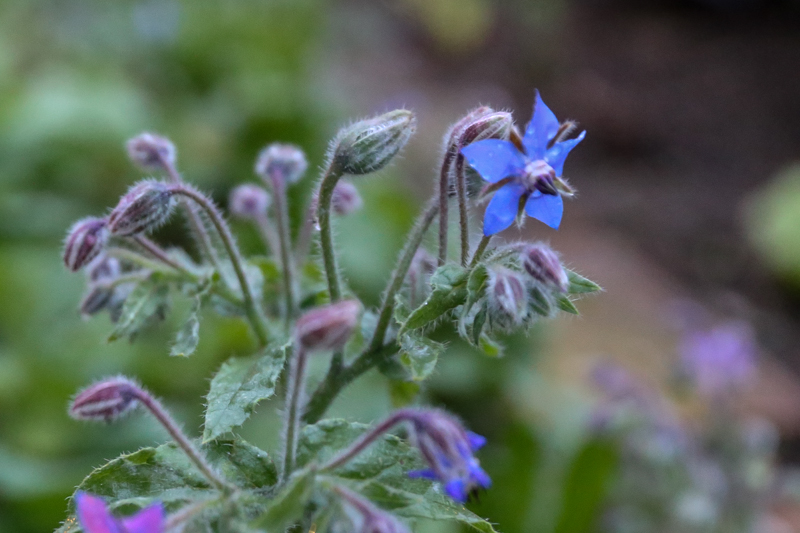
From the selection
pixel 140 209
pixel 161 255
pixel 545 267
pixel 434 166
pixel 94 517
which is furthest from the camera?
pixel 434 166

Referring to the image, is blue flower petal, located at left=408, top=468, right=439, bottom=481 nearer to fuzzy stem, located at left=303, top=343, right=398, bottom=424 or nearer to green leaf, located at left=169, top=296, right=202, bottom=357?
fuzzy stem, located at left=303, top=343, right=398, bottom=424

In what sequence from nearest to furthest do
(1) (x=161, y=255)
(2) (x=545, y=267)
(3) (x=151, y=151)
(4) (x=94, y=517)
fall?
(4) (x=94, y=517)
(2) (x=545, y=267)
(1) (x=161, y=255)
(3) (x=151, y=151)

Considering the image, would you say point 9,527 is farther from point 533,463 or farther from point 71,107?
point 71,107

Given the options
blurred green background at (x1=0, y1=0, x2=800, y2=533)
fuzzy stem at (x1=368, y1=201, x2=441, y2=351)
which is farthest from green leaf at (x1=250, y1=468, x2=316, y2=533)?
blurred green background at (x1=0, y1=0, x2=800, y2=533)

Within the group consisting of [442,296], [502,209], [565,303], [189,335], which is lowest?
[189,335]

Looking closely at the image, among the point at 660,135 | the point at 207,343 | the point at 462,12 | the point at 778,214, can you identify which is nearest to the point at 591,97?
the point at 660,135

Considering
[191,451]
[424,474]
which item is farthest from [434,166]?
[191,451]

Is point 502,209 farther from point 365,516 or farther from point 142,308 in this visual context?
point 142,308
